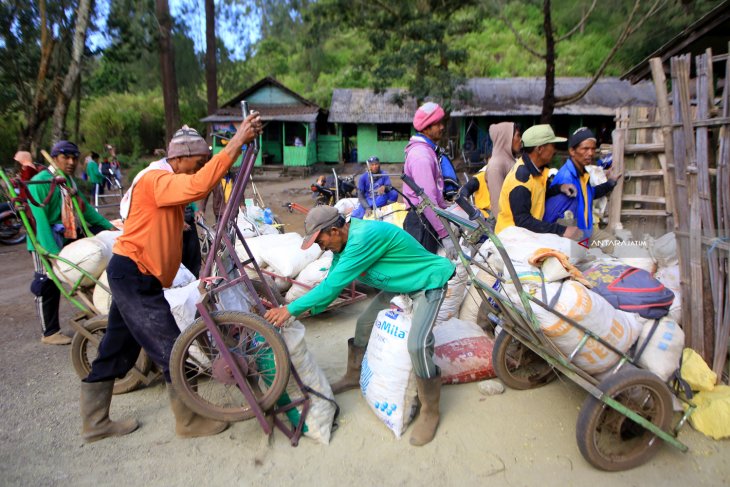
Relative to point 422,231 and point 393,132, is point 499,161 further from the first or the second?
point 393,132

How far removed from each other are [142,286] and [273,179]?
57.2 ft

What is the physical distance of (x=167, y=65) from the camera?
1584 centimetres

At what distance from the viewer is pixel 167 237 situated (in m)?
2.72

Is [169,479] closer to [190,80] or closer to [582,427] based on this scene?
[582,427]

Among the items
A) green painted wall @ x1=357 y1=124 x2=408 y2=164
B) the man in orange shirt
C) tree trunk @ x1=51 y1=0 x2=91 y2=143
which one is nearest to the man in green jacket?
the man in orange shirt

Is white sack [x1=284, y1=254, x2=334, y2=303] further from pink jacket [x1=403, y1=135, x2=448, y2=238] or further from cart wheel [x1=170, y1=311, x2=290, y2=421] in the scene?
cart wheel [x1=170, y1=311, x2=290, y2=421]

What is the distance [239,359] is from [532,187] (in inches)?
88.1

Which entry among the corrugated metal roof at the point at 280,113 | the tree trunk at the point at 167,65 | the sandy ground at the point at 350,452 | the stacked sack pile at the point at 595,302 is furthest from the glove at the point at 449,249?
the corrugated metal roof at the point at 280,113

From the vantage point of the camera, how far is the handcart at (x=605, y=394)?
245 centimetres

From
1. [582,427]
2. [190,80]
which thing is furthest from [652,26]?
[582,427]

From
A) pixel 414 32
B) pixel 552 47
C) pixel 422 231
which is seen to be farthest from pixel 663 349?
pixel 414 32

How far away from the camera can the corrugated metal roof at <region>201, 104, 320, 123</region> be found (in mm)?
20311

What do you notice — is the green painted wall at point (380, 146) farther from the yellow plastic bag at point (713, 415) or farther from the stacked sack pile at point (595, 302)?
the yellow plastic bag at point (713, 415)

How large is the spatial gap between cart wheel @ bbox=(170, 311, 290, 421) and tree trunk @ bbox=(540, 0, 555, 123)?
498 inches
